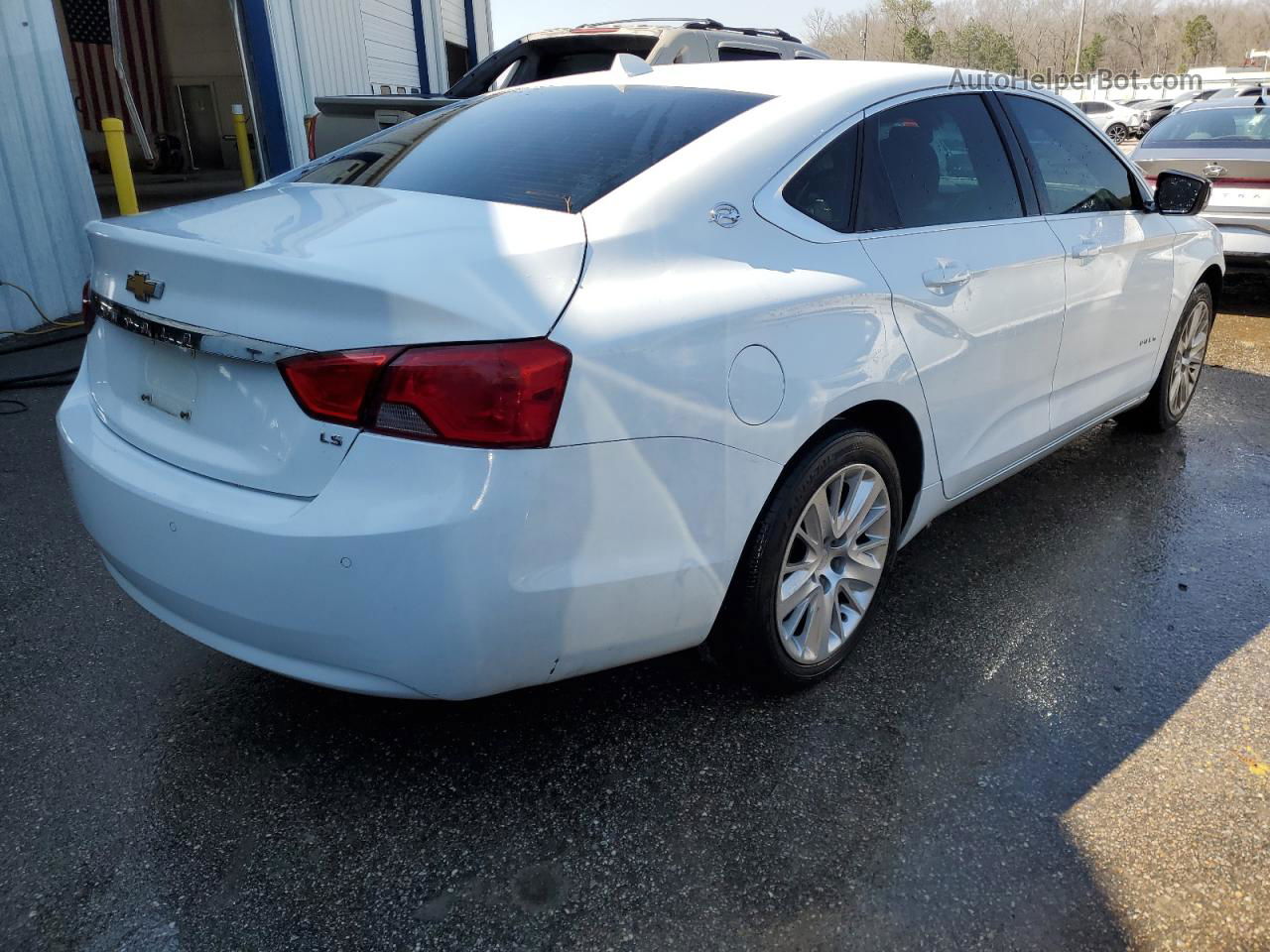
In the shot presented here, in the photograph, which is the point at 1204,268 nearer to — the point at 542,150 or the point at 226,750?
the point at 542,150

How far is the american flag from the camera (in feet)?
56.9

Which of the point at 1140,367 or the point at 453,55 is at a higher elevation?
the point at 453,55

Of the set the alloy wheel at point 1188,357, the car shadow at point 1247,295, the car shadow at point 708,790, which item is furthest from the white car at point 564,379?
the car shadow at point 1247,295

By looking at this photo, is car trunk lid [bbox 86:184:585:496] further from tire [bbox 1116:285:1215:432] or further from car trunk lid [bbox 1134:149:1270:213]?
car trunk lid [bbox 1134:149:1270:213]

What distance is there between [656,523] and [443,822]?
0.85 metres

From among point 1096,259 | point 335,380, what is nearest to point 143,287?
point 335,380

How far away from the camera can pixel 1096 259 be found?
3.54 m

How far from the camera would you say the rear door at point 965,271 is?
2688mm

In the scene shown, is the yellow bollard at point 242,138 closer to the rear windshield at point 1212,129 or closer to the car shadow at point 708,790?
the rear windshield at point 1212,129

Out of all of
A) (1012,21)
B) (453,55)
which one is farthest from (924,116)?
(1012,21)

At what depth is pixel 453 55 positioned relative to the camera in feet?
61.3

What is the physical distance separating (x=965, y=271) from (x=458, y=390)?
1682 mm

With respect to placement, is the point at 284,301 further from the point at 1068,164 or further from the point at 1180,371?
the point at 1180,371

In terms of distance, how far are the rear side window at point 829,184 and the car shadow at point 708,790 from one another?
127 centimetres
